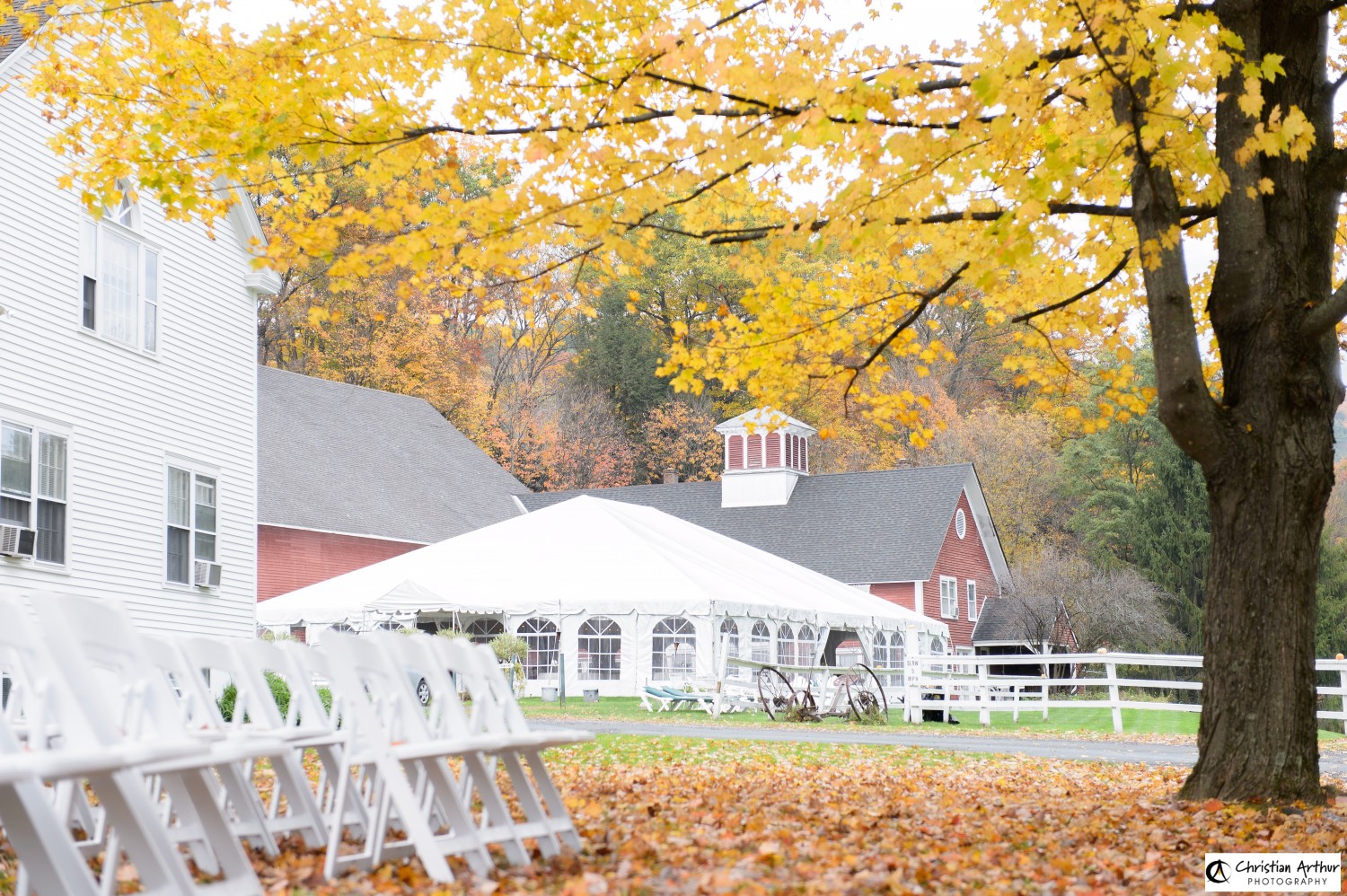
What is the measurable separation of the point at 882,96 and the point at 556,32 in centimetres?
261

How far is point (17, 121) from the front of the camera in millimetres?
16734

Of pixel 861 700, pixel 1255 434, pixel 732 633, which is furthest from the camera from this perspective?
pixel 732 633

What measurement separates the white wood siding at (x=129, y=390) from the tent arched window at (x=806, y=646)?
15.0 m

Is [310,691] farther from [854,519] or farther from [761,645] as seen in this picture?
[854,519]

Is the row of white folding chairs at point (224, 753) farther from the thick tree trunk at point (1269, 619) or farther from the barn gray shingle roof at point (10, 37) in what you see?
the barn gray shingle roof at point (10, 37)

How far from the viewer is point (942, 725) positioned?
23484mm

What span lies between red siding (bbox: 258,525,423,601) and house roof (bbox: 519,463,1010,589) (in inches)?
357

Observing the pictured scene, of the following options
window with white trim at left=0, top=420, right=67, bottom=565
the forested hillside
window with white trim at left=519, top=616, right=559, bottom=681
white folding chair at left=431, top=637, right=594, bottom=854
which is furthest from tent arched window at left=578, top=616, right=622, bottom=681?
white folding chair at left=431, top=637, right=594, bottom=854

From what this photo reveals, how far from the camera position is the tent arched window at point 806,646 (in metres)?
32.8

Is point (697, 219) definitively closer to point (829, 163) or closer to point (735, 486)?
point (829, 163)

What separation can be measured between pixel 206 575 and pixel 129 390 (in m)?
2.83

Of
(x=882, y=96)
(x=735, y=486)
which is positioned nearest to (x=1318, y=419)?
(x=882, y=96)

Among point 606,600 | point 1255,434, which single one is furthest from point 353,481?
point 1255,434

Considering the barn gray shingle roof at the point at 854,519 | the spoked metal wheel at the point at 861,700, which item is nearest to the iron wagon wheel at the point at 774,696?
the spoked metal wheel at the point at 861,700
